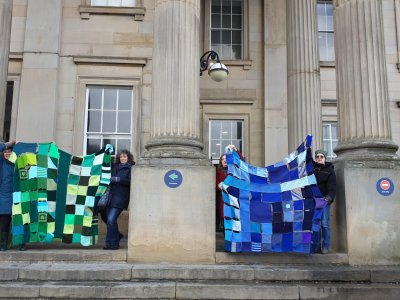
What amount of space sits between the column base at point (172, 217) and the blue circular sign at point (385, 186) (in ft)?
9.77

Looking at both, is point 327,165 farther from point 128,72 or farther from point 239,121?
point 128,72

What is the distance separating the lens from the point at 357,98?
27.5 feet

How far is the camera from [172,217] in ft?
24.7

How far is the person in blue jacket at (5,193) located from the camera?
7.88 metres

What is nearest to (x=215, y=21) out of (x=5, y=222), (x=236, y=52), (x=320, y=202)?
(x=236, y=52)

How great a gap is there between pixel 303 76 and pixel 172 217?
240 inches

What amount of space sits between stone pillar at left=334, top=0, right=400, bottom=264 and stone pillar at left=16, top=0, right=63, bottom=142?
27.2ft

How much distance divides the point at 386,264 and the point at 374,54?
3.90 m

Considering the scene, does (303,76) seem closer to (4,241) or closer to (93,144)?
(93,144)

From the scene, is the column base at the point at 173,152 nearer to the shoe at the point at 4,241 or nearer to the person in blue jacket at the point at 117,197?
the person in blue jacket at the point at 117,197

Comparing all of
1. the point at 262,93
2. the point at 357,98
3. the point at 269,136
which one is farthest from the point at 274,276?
the point at 262,93

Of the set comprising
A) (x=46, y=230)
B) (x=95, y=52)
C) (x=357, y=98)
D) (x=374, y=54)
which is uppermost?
(x=95, y=52)

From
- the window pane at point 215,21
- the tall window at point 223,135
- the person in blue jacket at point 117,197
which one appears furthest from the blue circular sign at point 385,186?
the window pane at point 215,21

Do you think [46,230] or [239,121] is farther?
[239,121]
